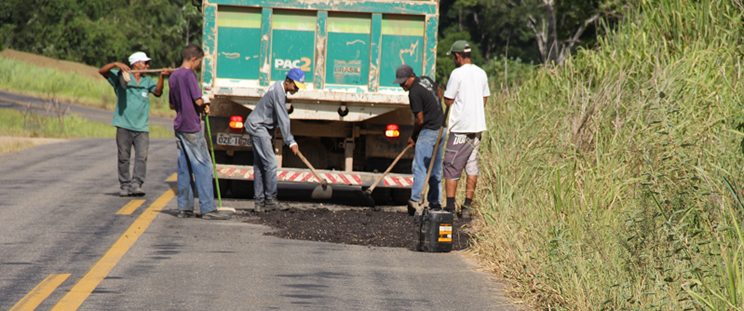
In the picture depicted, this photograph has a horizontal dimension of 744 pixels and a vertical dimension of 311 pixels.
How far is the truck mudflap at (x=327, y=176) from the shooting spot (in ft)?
33.7

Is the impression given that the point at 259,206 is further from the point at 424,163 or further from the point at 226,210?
the point at 424,163

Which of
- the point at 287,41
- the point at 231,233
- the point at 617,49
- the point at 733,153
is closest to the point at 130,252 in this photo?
the point at 231,233

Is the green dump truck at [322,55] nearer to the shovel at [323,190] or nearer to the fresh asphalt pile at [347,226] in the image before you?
the shovel at [323,190]

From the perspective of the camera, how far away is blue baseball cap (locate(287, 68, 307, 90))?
31.3 feet

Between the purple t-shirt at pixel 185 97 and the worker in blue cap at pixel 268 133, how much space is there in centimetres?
78

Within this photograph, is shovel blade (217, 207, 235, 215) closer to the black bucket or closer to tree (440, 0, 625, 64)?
the black bucket

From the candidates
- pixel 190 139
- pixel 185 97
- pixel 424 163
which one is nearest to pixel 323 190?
pixel 424 163

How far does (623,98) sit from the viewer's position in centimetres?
878

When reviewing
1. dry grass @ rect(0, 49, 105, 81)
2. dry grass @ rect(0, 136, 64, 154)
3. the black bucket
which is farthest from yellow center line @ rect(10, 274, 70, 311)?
dry grass @ rect(0, 49, 105, 81)

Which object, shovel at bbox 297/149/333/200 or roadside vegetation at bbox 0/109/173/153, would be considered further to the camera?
roadside vegetation at bbox 0/109/173/153

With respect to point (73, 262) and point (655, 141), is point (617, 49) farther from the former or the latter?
point (73, 262)

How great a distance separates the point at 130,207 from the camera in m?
9.88

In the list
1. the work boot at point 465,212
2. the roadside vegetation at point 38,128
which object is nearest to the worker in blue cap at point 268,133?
the work boot at point 465,212

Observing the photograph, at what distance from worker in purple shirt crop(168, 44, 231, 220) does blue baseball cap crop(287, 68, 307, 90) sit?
1.01 m
